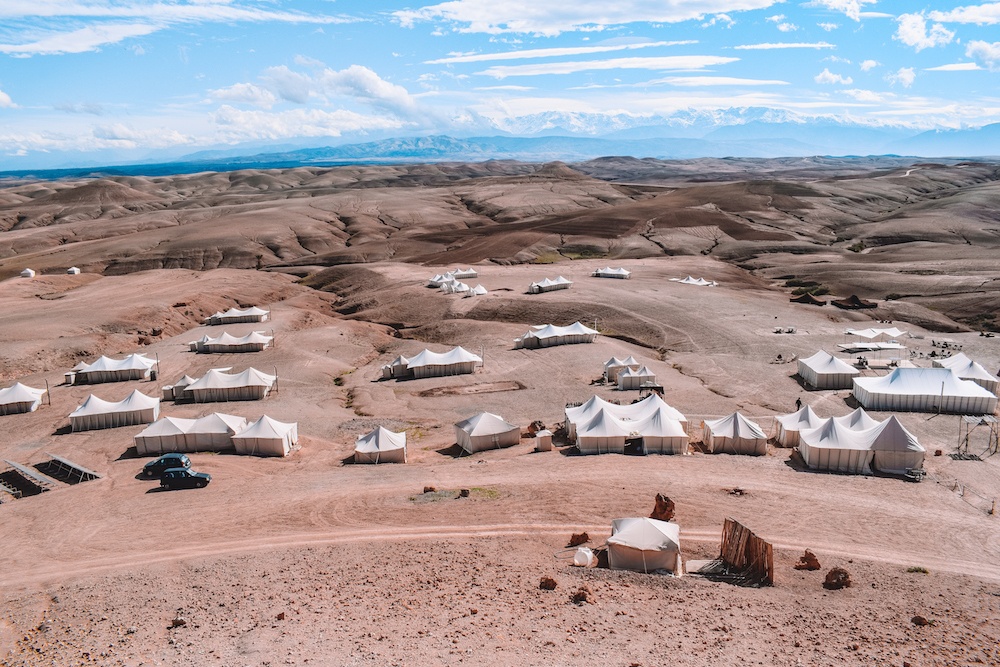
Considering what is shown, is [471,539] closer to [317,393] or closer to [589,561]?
[589,561]

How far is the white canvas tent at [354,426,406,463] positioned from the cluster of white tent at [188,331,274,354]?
29.4 metres

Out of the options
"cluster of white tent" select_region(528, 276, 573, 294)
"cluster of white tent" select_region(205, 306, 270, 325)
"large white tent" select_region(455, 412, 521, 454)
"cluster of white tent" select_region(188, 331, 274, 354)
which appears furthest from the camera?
"cluster of white tent" select_region(528, 276, 573, 294)

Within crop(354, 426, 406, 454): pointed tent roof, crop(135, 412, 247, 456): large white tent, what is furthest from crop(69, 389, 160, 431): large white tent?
crop(354, 426, 406, 454): pointed tent roof

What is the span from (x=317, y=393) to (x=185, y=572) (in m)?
28.5

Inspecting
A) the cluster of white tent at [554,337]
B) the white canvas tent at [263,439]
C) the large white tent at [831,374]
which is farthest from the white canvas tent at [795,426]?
the white canvas tent at [263,439]

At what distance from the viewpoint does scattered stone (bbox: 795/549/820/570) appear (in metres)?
25.7

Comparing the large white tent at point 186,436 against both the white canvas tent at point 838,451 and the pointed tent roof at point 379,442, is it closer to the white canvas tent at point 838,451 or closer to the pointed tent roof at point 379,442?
the pointed tent roof at point 379,442

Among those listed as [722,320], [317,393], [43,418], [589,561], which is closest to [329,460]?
[317,393]

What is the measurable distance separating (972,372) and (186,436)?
52.1 m

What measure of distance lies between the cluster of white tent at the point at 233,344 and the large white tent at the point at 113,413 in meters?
18.0

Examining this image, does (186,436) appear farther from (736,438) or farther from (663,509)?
(736,438)

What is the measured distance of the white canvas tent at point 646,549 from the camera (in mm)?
25547

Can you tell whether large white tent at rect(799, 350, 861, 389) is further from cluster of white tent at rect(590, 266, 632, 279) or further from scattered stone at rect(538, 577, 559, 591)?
cluster of white tent at rect(590, 266, 632, 279)

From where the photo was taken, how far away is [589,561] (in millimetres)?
26125
